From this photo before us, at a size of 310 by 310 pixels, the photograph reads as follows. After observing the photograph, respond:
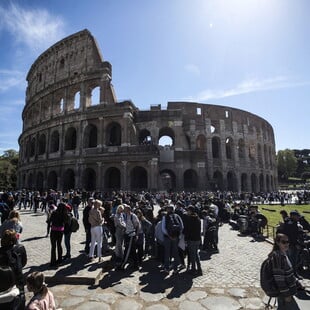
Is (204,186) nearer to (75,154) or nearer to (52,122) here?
(75,154)

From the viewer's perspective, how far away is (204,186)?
27.7 m

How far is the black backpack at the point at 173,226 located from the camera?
5734 mm

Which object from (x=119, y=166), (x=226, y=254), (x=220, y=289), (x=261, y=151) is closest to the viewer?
(x=220, y=289)

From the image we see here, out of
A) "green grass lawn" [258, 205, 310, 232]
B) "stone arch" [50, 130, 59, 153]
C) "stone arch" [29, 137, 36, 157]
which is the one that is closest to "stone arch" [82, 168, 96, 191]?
"stone arch" [50, 130, 59, 153]

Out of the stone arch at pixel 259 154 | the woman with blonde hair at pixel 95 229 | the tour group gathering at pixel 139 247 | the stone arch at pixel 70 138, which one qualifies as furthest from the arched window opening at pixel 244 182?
the woman with blonde hair at pixel 95 229

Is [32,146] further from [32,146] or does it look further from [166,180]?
[166,180]

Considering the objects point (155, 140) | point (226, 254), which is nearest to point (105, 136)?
point (155, 140)

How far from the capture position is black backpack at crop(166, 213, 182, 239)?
5.73m

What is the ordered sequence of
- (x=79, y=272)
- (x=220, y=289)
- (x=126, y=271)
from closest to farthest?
(x=220, y=289) → (x=79, y=272) → (x=126, y=271)

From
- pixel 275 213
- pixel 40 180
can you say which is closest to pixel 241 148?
pixel 275 213

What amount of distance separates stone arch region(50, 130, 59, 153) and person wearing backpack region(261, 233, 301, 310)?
103 feet

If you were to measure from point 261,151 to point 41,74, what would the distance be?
128ft

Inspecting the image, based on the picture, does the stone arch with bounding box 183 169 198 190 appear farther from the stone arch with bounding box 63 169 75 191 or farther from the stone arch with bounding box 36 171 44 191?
the stone arch with bounding box 36 171 44 191

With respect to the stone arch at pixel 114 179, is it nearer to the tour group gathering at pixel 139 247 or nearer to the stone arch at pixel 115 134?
the stone arch at pixel 115 134
